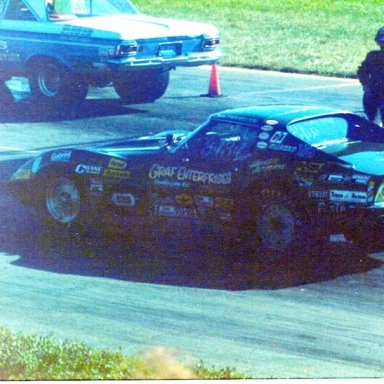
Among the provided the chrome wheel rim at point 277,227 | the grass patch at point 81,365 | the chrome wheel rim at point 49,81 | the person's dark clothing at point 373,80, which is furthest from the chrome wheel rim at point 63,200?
the chrome wheel rim at point 49,81

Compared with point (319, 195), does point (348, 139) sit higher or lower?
higher

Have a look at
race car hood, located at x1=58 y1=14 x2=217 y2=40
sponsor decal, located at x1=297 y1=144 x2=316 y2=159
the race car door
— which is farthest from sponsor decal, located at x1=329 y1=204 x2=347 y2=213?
race car hood, located at x1=58 y1=14 x2=217 y2=40

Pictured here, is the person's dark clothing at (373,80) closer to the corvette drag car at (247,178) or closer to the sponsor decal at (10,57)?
the corvette drag car at (247,178)

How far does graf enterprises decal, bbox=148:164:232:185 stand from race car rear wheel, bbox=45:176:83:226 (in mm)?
883

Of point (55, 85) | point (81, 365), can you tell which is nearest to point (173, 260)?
point (81, 365)

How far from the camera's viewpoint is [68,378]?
6672 mm

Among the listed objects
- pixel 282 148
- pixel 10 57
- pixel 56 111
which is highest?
pixel 282 148

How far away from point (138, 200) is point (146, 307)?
6.24 ft

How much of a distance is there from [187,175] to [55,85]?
25.5 ft

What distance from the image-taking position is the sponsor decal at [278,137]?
369 inches

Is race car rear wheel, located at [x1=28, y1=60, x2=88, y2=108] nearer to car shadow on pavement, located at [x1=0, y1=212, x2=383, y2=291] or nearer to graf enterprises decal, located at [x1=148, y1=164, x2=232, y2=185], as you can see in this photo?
car shadow on pavement, located at [x1=0, y1=212, x2=383, y2=291]

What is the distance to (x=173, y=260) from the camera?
952 cm

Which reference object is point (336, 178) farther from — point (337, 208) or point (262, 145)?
point (262, 145)

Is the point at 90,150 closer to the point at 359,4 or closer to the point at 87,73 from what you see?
the point at 87,73
